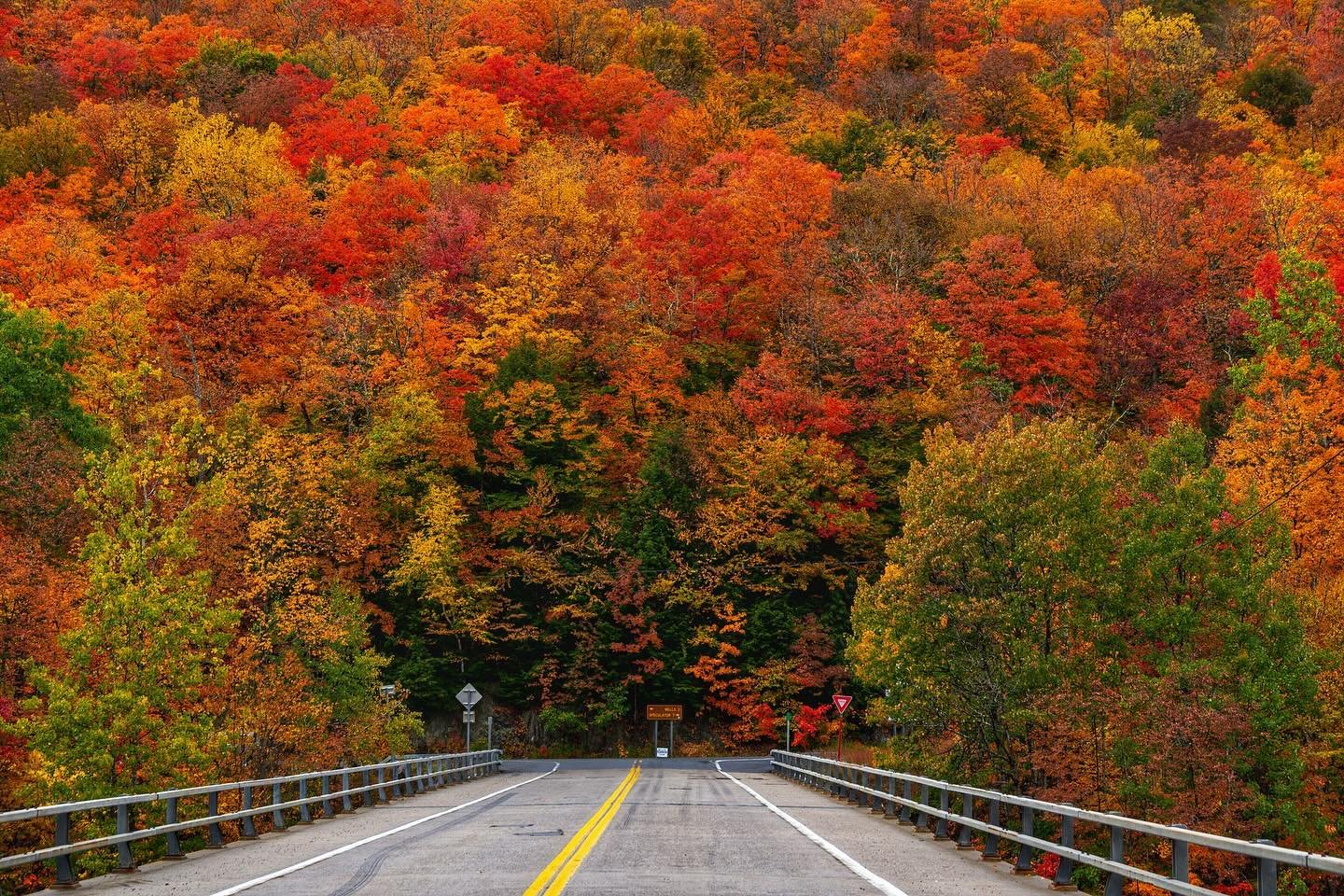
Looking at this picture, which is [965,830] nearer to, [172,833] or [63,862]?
[172,833]

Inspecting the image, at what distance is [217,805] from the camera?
63.6 feet

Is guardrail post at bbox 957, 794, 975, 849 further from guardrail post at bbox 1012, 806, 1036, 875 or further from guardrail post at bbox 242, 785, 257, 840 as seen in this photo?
guardrail post at bbox 242, 785, 257, 840

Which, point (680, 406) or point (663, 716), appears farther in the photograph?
point (680, 406)

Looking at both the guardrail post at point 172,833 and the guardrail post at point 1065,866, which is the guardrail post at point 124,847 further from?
the guardrail post at point 1065,866

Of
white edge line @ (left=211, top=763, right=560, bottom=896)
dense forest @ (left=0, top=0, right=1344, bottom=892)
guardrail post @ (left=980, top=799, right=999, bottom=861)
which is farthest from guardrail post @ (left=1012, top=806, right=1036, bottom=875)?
dense forest @ (left=0, top=0, right=1344, bottom=892)

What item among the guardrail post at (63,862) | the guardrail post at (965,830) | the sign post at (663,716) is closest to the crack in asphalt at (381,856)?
the guardrail post at (63,862)

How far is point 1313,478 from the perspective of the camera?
147 feet

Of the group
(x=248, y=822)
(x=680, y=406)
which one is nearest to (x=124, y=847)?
(x=248, y=822)

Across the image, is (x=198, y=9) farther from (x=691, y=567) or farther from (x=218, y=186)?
(x=691, y=567)

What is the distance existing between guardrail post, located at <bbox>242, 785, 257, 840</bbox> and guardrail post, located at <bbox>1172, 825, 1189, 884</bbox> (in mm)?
13993

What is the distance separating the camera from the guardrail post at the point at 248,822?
773 inches

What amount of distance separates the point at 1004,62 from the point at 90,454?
8644 centimetres

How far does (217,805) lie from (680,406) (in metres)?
49.4

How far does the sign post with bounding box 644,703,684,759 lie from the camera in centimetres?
6122
